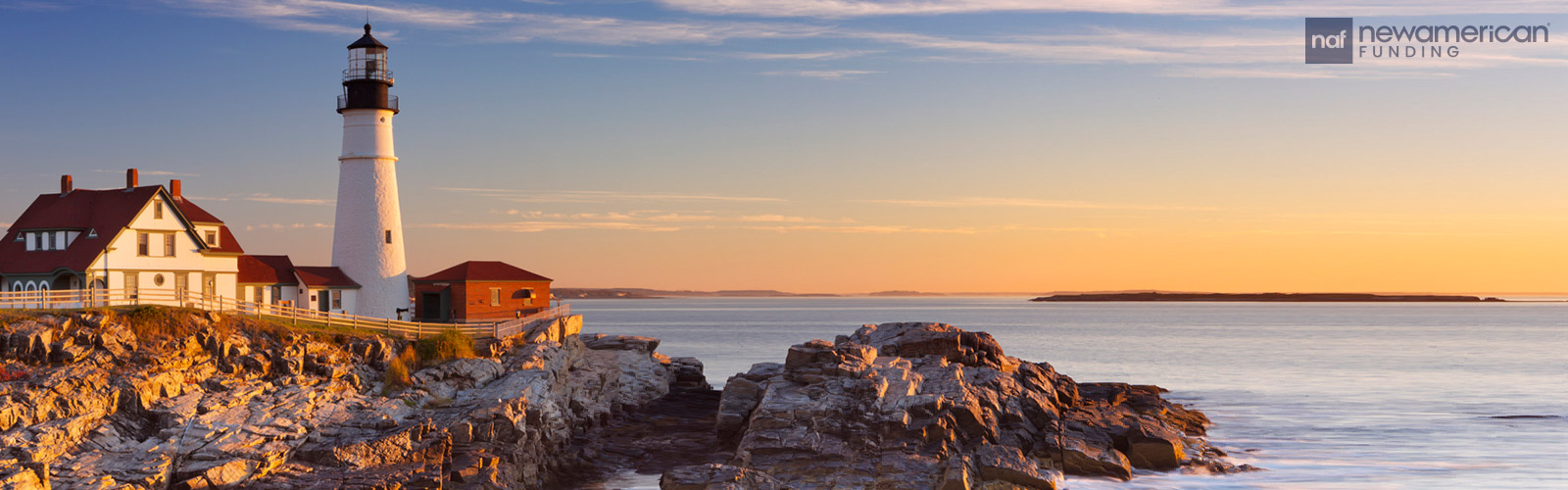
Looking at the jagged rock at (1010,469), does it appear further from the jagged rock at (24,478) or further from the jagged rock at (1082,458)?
the jagged rock at (24,478)

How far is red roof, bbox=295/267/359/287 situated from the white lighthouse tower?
0.93 feet

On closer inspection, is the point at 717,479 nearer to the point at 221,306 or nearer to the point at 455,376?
the point at 455,376

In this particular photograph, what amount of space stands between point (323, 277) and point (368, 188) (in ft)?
12.0

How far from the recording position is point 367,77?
135 feet

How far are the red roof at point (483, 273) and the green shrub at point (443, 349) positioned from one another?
10450 millimetres

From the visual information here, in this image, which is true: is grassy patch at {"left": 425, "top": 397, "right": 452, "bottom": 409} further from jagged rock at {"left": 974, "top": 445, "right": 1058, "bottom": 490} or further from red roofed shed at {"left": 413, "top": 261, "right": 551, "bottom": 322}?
jagged rock at {"left": 974, "top": 445, "right": 1058, "bottom": 490}

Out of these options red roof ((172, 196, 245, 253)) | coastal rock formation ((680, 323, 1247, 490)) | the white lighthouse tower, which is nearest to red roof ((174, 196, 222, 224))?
red roof ((172, 196, 245, 253))

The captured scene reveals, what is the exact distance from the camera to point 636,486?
1043 inches

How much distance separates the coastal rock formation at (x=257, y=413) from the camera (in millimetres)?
23703

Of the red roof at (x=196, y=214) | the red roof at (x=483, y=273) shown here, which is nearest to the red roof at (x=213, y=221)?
the red roof at (x=196, y=214)

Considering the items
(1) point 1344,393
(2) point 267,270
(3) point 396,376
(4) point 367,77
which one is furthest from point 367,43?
(1) point 1344,393

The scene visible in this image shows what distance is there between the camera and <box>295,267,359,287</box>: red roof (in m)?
40.7

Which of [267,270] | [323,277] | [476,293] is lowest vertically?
[476,293]

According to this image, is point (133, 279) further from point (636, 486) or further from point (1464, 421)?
point (1464, 421)
